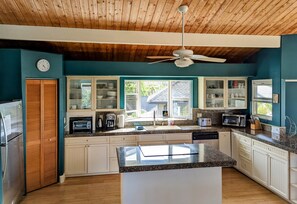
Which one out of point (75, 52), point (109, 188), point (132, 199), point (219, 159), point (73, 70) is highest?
point (75, 52)

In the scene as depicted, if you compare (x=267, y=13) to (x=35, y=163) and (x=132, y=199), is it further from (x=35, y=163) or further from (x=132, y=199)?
(x=35, y=163)

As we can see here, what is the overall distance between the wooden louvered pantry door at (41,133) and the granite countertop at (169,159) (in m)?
1.76

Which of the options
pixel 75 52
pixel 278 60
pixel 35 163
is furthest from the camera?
pixel 75 52

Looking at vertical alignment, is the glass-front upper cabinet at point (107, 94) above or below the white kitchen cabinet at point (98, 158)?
above

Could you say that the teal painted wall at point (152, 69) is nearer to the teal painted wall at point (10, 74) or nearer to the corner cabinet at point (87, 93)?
the corner cabinet at point (87, 93)

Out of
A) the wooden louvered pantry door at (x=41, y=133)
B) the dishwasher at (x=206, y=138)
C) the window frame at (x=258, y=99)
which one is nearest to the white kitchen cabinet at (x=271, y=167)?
the dishwasher at (x=206, y=138)

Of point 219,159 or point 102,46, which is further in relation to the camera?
point 102,46

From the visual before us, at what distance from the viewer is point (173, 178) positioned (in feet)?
9.64

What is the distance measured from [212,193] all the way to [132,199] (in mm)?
1015

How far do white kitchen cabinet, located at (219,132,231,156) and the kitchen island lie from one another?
220cm

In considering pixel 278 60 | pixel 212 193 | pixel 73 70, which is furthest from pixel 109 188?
pixel 278 60

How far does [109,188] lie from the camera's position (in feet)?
14.1

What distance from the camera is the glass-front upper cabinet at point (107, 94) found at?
17.3ft

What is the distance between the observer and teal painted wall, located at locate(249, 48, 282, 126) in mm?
4629
